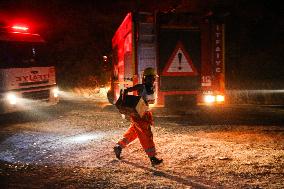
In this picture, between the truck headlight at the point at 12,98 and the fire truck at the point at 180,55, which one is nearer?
the fire truck at the point at 180,55

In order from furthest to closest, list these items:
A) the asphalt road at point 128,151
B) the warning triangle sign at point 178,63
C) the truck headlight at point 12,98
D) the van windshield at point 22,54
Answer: the van windshield at point 22,54 → the truck headlight at point 12,98 → the warning triangle sign at point 178,63 → the asphalt road at point 128,151

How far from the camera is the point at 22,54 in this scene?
1226cm

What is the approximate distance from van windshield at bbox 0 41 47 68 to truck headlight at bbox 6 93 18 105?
0.94 metres

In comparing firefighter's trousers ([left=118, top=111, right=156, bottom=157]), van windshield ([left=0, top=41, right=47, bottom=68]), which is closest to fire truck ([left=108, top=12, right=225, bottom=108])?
firefighter's trousers ([left=118, top=111, right=156, bottom=157])

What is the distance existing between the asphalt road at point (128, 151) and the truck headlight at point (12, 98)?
1.89 feet

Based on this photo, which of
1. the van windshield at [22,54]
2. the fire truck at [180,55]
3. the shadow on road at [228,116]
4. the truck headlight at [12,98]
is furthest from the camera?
the van windshield at [22,54]

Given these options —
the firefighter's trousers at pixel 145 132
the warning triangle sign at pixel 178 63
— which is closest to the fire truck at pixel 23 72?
the warning triangle sign at pixel 178 63

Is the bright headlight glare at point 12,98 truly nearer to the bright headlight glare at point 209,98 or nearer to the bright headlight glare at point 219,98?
the bright headlight glare at point 209,98

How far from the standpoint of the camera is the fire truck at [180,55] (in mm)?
9203

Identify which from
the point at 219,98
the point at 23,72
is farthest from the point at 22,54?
the point at 219,98

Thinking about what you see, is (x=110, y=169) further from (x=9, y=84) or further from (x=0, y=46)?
(x=0, y=46)

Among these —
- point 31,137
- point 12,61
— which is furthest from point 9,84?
point 31,137

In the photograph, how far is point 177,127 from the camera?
350 inches

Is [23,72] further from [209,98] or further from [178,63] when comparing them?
[209,98]
